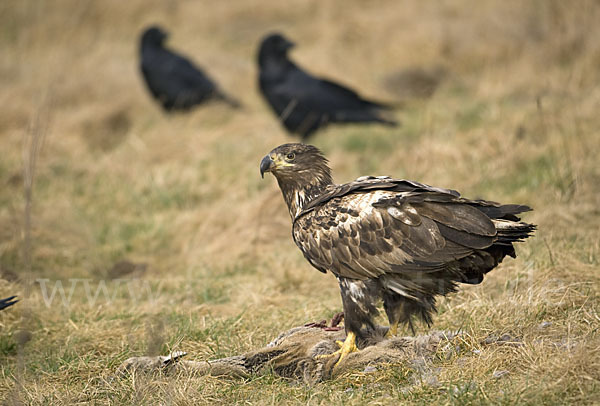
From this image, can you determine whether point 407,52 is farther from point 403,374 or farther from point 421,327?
point 403,374

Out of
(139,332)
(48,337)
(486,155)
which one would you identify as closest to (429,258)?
(139,332)

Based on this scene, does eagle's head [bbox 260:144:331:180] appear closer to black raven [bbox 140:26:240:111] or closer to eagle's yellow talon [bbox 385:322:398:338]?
eagle's yellow talon [bbox 385:322:398:338]

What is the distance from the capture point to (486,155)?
690 centimetres

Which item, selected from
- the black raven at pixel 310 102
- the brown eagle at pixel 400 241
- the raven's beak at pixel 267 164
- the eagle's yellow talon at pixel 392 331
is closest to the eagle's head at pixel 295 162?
the raven's beak at pixel 267 164

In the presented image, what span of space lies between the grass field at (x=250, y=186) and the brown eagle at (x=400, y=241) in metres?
0.33

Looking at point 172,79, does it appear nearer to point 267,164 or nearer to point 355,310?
point 267,164

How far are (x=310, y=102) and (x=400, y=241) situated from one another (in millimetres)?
4758

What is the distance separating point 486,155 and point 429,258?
3.89 meters

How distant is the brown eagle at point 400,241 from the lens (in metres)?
3.26

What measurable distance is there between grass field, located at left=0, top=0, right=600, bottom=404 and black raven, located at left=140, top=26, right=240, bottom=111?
31cm

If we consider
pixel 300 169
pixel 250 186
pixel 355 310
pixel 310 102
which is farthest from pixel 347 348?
pixel 310 102

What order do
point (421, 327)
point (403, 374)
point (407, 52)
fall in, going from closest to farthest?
point (403, 374) < point (421, 327) < point (407, 52)

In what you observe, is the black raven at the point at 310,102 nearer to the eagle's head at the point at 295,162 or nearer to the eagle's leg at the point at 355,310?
the eagle's head at the point at 295,162

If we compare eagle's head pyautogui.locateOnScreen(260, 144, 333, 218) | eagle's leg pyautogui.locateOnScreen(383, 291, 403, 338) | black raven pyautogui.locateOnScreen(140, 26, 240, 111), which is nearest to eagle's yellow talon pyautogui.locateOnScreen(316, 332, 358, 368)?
eagle's leg pyautogui.locateOnScreen(383, 291, 403, 338)
